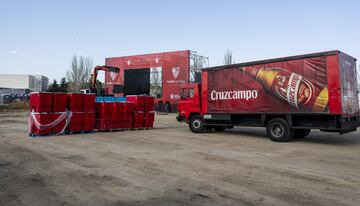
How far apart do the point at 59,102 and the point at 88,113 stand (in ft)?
A: 5.34

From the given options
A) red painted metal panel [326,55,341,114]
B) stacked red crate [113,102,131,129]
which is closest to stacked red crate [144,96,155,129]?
stacked red crate [113,102,131,129]

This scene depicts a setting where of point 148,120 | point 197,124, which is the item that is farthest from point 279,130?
point 148,120

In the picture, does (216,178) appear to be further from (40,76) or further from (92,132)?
(40,76)

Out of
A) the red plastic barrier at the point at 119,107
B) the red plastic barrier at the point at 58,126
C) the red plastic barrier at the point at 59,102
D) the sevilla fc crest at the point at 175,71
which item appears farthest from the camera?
the sevilla fc crest at the point at 175,71

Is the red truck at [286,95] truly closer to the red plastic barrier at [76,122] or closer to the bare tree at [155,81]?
the red plastic barrier at [76,122]

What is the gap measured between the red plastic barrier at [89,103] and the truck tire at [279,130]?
8722 millimetres

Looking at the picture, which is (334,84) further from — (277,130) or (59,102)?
Answer: (59,102)

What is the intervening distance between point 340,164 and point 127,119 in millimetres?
11980

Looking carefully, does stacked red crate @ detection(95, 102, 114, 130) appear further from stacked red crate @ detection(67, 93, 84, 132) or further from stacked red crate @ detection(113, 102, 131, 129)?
stacked red crate @ detection(67, 93, 84, 132)

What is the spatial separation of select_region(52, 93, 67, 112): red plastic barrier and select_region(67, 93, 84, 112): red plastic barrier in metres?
0.27

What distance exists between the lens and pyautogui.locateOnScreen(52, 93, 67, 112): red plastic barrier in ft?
51.0

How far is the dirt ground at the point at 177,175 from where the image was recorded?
18.5 ft

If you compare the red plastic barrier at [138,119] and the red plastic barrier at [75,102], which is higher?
the red plastic barrier at [75,102]

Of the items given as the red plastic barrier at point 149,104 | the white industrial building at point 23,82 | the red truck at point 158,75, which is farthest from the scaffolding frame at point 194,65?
the white industrial building at point 23,82
